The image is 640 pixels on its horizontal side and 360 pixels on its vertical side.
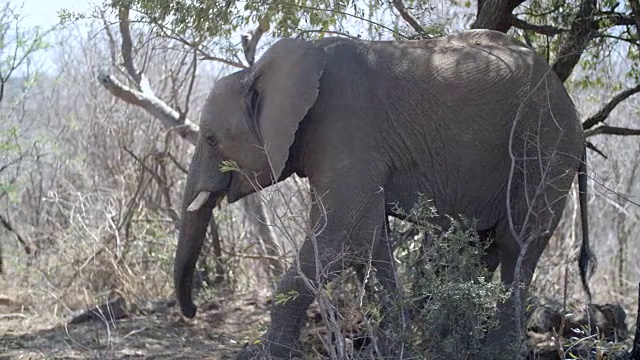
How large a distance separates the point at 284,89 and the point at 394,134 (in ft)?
2.61

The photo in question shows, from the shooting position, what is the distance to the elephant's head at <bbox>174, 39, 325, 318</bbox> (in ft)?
20.0

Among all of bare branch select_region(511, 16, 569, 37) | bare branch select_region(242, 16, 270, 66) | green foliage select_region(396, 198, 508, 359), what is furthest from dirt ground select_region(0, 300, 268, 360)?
bare branch select_region(511, 16, 569, 37)

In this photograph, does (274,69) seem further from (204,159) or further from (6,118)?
(6,118)

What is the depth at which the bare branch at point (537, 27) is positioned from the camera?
7.66 metres

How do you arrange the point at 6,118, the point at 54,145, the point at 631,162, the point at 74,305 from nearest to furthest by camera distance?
the point at 74,305
the point at 6,118
the point at 54,145
the point at 631,162

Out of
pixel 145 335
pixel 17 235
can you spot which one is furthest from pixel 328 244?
pixel 17 235

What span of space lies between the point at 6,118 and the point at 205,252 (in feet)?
12.0

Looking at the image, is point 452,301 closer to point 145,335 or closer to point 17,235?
point 145,335

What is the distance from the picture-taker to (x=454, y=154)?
20.9 feet

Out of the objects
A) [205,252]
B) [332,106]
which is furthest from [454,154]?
[205,252]

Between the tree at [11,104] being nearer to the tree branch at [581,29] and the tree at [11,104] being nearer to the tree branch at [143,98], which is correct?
the tree branch at [143,98]

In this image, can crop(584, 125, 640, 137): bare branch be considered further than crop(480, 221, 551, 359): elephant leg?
Yes

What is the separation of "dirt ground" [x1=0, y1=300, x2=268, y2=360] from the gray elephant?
1.13m

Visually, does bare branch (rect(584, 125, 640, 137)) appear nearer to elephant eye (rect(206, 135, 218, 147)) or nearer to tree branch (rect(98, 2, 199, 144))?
elephant eye (rect(206, 135, 218, 147))
